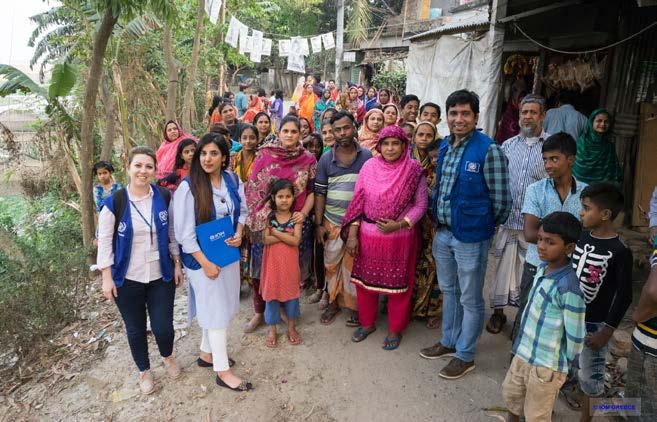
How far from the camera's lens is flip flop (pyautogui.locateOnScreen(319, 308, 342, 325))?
375 cm

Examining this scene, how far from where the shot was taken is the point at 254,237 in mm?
3393

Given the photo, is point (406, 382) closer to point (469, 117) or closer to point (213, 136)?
point (469, 117)

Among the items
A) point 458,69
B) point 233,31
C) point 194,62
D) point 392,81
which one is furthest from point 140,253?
point 392,81

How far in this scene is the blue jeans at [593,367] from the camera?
2.44m

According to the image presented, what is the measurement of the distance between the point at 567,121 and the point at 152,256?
4909mm

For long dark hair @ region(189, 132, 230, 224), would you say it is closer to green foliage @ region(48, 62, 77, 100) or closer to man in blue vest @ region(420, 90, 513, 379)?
man in blue vest @ region(420, 90, 513, 379)

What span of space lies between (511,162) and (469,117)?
2.53 feet

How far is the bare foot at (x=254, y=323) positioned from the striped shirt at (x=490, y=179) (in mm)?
1770

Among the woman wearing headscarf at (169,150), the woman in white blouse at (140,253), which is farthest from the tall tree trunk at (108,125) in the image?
the woman in white blouse at (140,253)

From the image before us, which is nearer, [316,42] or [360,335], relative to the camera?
[360,335]

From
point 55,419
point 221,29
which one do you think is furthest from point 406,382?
point 221,29

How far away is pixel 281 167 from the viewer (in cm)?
337

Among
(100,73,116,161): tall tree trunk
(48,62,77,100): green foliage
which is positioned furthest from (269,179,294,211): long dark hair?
(48,62,77,100): green foliage

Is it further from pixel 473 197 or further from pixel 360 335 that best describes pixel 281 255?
pixel 473 197
